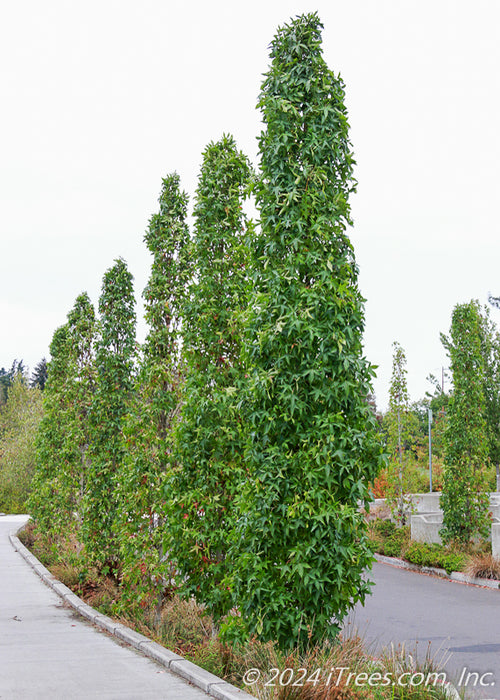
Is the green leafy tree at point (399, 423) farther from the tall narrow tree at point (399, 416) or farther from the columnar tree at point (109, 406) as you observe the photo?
the columnar tree at point (109, 406)

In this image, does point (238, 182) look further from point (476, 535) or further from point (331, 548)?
point (476, 535)

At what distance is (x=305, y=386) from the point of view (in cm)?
639

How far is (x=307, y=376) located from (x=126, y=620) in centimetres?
459

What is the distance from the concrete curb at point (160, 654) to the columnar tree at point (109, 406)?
3.34 ft

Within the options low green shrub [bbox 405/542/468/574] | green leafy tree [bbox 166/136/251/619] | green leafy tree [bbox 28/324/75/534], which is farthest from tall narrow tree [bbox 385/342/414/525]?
green leafy tree [bbox 166/136/251/619]

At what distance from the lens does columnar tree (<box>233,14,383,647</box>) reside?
240 inches

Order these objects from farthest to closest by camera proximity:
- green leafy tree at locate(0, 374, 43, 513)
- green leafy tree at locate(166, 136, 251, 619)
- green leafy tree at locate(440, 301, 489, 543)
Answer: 1. green leafy tree at locate(0, 374, 43, 513)
2. green leafy tree at locate(440, 301, 489, 543)
3. green leafy tree at locate(166, 136, 251, 619)

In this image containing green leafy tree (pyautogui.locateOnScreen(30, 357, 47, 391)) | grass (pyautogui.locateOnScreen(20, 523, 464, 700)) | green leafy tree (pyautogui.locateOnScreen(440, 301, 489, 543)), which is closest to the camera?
grass (pyautogui.locateOnScreen(20, 523, 464, 700))

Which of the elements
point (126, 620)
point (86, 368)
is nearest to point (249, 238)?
point (126, 620)

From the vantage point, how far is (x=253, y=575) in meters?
6.20

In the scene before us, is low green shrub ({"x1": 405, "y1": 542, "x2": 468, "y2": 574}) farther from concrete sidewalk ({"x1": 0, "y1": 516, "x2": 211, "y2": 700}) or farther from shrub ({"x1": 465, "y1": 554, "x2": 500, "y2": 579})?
concrete sidewalk ({"x1": 0, "y1": 516, "x2": 211, "y2": 700})

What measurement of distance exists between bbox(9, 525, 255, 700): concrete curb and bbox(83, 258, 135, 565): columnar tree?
1.02 meters

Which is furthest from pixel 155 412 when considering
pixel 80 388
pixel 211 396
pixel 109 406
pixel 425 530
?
pixel 425 530

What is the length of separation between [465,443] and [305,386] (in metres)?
11.0
